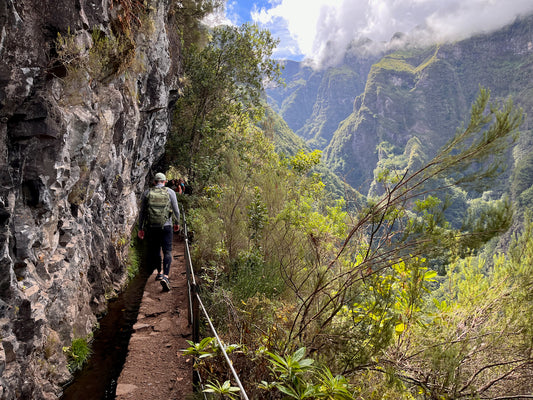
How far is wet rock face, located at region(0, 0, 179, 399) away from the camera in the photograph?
2967 mm

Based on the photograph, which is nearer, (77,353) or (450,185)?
(450,185)

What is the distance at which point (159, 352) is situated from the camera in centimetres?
417

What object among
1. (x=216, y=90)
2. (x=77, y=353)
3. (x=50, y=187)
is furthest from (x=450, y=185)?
(x=216, y=90)

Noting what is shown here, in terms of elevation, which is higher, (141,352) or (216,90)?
(216,90)

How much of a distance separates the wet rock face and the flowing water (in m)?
0.21

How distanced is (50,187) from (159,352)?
8.27 ft

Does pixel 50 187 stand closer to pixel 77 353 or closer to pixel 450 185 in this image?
pixel 77 353

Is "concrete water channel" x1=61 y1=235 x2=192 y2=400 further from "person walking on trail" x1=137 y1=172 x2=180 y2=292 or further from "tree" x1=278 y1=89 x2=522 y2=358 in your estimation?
"tree" x1=278 y1=89 x2=522 y2=358

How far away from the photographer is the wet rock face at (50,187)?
297 centimetres

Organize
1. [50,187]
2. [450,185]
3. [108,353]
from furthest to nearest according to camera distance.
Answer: [108,353]
[50,187]
[450,185]

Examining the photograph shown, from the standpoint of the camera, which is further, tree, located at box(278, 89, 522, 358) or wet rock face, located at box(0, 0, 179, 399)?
wet rock face, located at box(0, 0, 179, 399)

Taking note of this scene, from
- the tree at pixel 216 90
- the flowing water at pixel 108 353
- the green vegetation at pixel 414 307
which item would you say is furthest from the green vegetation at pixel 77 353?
the tree at pixel 216 90

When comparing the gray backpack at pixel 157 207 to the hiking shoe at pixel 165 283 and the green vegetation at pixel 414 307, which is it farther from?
the green vegetation at pixel 414 307

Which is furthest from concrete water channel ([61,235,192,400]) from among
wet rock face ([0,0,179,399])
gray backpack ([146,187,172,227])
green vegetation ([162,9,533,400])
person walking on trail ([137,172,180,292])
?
gray backpack ([146,187,172,227])
